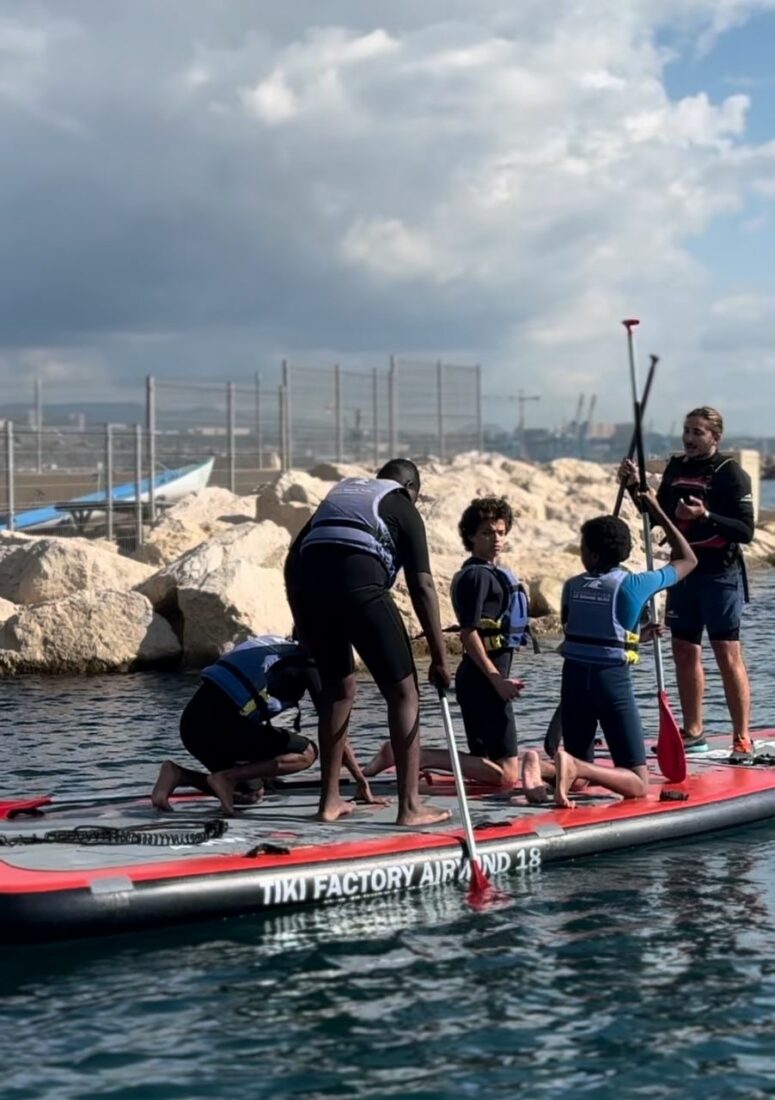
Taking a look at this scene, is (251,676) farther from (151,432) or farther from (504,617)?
(151,432)

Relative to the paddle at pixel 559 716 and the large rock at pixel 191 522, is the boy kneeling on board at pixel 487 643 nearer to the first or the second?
the paddle at pixel 559 716

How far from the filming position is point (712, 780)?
10.0m

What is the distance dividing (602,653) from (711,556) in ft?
6.66

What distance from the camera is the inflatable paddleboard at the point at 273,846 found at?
7355 millimetres

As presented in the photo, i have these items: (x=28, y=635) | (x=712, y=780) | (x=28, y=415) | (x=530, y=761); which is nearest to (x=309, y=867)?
(x=530, y=761)

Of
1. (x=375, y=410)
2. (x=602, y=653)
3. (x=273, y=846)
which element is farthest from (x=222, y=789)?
(x=375, y=410)

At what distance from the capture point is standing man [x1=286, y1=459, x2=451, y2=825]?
840 cm

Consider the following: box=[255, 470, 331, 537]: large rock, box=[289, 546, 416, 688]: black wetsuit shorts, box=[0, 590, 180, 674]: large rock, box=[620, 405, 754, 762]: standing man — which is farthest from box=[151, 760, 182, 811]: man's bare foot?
box=[255, 470, 331, 537]: large rock

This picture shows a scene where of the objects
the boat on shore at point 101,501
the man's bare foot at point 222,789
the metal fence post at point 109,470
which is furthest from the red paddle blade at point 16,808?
the boat on shore at point 101,501

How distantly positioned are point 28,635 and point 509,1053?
12224mm

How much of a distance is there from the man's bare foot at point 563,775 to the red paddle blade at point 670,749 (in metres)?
0.88

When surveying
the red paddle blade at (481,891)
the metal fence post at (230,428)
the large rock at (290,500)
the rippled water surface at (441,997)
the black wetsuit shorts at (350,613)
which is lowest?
the rippled water surface at (441,997)

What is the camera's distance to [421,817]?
28.4 ft

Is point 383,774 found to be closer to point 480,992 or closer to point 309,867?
point 309,867
